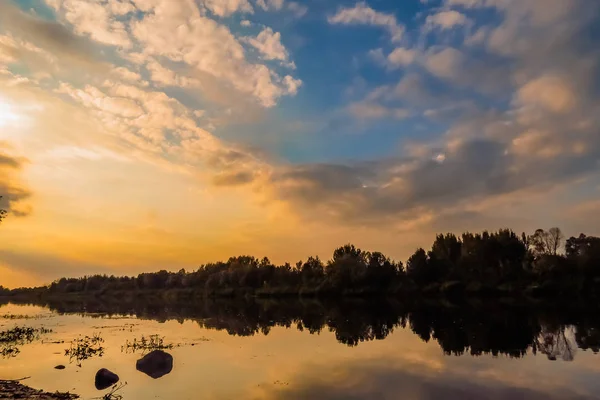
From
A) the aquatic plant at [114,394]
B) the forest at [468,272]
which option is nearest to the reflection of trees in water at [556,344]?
the aquatic plant at [114,394]

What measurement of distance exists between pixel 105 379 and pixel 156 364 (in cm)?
393

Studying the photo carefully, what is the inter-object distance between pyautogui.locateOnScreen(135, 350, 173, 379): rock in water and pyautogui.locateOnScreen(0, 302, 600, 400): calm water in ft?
1.93

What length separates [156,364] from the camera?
27875 mm

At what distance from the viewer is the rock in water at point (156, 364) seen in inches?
1076

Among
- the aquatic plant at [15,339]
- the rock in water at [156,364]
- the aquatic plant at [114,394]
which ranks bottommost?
the aquatic plant at [15,339]

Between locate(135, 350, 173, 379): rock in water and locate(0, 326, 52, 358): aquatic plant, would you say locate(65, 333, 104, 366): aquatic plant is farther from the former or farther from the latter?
locate(135, 350, 173, 379): rock in water

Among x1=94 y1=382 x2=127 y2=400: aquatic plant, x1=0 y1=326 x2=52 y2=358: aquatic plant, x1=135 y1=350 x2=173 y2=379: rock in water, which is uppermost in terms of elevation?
x1=135 y1=350 x2=173 y2=379: rock in water

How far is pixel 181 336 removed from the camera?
48312 mm

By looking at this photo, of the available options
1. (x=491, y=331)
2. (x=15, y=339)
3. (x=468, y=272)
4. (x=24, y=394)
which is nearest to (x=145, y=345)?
(x=15, y=339)

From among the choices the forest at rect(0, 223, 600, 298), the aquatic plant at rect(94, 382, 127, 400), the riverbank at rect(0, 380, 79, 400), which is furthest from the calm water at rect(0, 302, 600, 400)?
the forest at rect(0, 223, 600, 298)

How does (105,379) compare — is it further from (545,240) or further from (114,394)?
(545,240)

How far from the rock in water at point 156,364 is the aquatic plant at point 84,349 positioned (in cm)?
645

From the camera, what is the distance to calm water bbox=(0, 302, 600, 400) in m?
22.0

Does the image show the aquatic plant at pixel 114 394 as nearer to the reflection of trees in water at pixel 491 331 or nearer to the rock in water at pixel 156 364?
the rock in water at pixel 156 364
